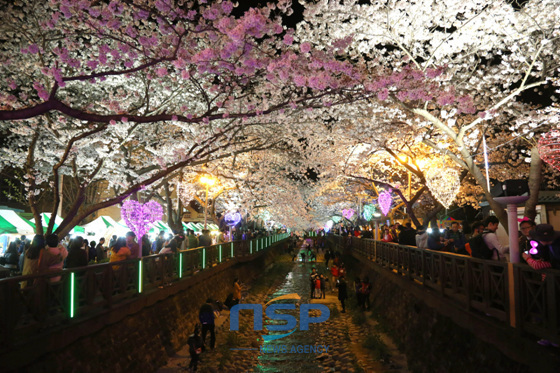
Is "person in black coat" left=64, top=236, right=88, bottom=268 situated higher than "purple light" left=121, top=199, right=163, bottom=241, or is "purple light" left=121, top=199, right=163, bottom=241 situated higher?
"purple light" left=121, top=199, right=163, bottom=241

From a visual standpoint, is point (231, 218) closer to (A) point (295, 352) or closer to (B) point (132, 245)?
(A) point (295, 352)

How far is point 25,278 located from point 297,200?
2950 cm

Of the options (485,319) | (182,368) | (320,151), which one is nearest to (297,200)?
(320,151)

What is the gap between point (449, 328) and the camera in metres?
8.77

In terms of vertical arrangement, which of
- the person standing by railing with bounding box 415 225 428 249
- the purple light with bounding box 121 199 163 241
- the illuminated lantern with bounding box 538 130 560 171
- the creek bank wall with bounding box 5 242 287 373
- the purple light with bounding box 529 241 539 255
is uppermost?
the illuminated lantern with bounding box 538 130 560 171

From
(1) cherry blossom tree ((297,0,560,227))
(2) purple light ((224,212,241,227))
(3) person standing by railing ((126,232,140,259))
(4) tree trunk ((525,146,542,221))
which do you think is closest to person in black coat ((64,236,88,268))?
(3) person standing by railing ((126,232,140,259))

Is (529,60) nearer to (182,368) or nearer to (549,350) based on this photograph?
(549,350)

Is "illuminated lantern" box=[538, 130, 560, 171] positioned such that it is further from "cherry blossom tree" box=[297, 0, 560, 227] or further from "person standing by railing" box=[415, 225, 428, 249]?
"person standing by railing" box=[415, 225, 428, 249]

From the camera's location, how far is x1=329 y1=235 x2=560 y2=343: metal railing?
5.12 m

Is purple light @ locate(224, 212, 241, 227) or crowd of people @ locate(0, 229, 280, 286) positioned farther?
purple light @ locate(224, 212, 241, 227)

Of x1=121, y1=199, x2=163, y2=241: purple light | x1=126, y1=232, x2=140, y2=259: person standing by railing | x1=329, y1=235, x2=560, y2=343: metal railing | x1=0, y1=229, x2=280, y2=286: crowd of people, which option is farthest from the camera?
x1=121, y1=199, x2=163, y2=241: purple light

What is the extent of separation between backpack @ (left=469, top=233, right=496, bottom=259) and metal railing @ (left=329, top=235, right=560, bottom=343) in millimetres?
159

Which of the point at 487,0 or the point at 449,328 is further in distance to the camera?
the point at 487,0

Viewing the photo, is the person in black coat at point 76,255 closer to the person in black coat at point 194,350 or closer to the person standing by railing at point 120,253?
the person standing by railing at point 120,253
